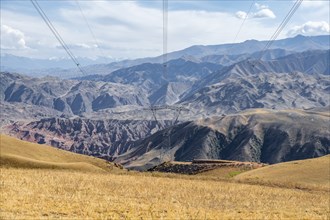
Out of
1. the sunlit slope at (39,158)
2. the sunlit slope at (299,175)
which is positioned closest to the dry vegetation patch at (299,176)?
the sunlit slope at (299,175)

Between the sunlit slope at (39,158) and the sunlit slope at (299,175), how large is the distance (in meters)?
28.4

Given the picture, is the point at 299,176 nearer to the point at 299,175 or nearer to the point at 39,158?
the point at 299,175

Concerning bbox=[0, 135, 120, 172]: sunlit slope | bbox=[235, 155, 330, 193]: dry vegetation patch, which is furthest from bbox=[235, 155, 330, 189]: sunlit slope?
bbox=[0, 135, 120, 172]: sunlit slope

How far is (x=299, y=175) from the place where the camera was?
70.0 m

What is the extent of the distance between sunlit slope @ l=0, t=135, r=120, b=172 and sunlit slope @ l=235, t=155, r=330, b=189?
28408 mm

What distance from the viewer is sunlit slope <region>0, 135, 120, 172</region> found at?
223 feet

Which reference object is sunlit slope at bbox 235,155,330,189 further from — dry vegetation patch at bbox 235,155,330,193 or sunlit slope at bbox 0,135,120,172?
sunlit slope at bbox 0,135,120,172

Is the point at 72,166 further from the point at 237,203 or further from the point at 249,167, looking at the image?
the point at 249,167

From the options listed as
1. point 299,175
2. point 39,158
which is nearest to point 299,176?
point 299,175

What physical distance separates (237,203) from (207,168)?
6594cm

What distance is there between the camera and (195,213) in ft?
84.4

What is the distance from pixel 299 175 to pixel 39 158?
48.9m

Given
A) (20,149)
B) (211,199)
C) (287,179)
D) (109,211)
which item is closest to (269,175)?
(287,179)

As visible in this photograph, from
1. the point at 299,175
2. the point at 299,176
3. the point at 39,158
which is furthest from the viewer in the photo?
the point at 39,158
